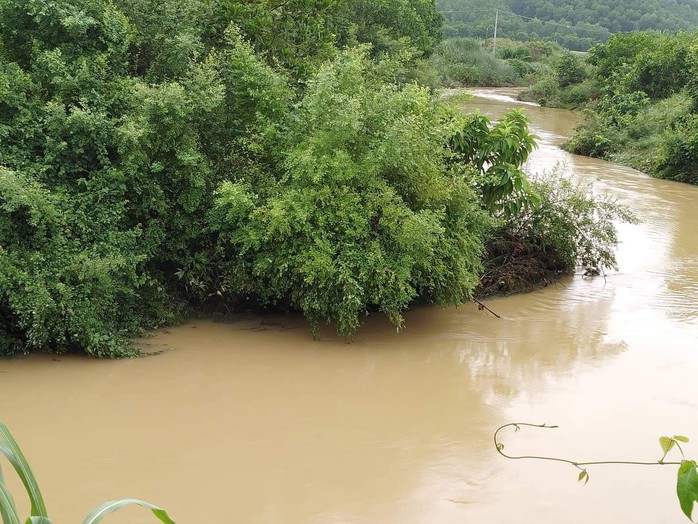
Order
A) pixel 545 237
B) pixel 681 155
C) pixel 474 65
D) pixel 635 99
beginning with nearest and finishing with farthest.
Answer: pixel 545 237 < pixel 681 155 < pixel 635 99 < pixel 474 65

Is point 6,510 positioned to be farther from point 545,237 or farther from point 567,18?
point 567,18

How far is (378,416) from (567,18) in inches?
3252

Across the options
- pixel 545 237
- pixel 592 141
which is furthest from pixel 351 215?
pixel 592 141

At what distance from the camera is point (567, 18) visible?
80750 millimetres

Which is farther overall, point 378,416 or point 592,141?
point 592,141

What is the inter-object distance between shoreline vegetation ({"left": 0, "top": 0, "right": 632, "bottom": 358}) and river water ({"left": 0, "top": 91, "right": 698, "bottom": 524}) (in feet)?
1.62

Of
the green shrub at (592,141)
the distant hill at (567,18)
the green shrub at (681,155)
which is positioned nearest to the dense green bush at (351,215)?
the green shrub at (681,155)

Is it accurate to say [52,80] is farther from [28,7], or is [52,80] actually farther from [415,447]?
[415,447]

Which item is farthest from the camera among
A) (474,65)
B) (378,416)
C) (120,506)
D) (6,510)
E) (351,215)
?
(474,65)

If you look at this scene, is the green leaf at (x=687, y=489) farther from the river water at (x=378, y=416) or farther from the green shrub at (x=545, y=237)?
the green shrub at (x=545, y=237)

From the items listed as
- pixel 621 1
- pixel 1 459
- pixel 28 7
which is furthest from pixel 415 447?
pixel 621 1

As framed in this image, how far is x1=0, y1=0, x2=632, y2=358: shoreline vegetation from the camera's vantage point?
7039mm

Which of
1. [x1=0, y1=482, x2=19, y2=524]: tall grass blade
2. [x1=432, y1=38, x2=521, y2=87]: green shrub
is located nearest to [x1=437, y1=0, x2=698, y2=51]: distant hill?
[x1=432, y1=38, x2=521, y2=87]: green shrub

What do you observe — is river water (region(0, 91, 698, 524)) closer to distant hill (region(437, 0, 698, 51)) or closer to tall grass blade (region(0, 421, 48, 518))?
tall grass blade (region(0, 421, 48, 518))
